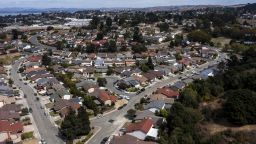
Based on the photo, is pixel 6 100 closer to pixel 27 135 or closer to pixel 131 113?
pixel 27 135

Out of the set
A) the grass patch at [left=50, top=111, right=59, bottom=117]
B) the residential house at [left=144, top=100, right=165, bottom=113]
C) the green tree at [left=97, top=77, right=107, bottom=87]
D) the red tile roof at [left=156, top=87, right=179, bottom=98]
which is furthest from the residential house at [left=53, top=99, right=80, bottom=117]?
the red tile roof at [left=156, top=87, right=179, bottom=98]

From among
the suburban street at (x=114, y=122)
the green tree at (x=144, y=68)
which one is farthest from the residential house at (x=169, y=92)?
the green tree at (x=144, y=68)

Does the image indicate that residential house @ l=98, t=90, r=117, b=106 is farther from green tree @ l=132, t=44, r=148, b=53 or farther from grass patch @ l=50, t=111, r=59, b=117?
green tree @ l=132, t=44, r=148, b=53

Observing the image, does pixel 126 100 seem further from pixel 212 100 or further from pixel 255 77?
pixel 255 77

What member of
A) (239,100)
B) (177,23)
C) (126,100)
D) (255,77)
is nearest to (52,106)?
(126,100)

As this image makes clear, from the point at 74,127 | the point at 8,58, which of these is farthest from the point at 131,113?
the point at 8,58

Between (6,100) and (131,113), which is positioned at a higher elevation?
(6,100)

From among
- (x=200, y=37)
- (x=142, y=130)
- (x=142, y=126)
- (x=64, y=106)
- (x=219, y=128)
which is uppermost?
→ (x=200, y=37)
